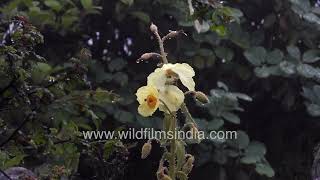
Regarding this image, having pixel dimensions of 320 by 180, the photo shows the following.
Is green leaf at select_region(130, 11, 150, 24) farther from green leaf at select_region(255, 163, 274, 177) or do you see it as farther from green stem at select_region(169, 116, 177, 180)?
green stem at select_region(169, 116, 177, 180)

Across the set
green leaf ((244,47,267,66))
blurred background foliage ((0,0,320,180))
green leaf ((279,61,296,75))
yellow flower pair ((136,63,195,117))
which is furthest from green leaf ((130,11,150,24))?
yellow flower pair ((136,63,195,117))

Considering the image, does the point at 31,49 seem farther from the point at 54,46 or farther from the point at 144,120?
the point at 54,46

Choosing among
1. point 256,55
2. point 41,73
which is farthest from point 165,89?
point 256,55

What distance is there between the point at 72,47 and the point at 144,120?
20.1 inches

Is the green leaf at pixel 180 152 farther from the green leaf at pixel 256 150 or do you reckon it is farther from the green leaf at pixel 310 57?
the green leaf at pixel 310 57

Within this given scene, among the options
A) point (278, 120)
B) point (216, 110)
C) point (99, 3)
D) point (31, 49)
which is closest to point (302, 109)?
point (278, 120)

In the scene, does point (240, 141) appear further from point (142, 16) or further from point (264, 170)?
point (142, 16)

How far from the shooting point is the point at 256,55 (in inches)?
84.4

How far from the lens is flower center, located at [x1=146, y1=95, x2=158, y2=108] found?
44.9 inches

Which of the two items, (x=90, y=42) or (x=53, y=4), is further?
(x=90, y=42)

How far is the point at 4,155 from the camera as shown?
1389 millimetres

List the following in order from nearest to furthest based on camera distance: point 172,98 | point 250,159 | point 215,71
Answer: point 172,98 → point 250,159 → point 215,71

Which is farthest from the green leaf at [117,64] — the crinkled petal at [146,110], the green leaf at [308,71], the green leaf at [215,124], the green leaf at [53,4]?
the crinkled petal at [146,110]

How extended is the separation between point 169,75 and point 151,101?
6 centimetres
